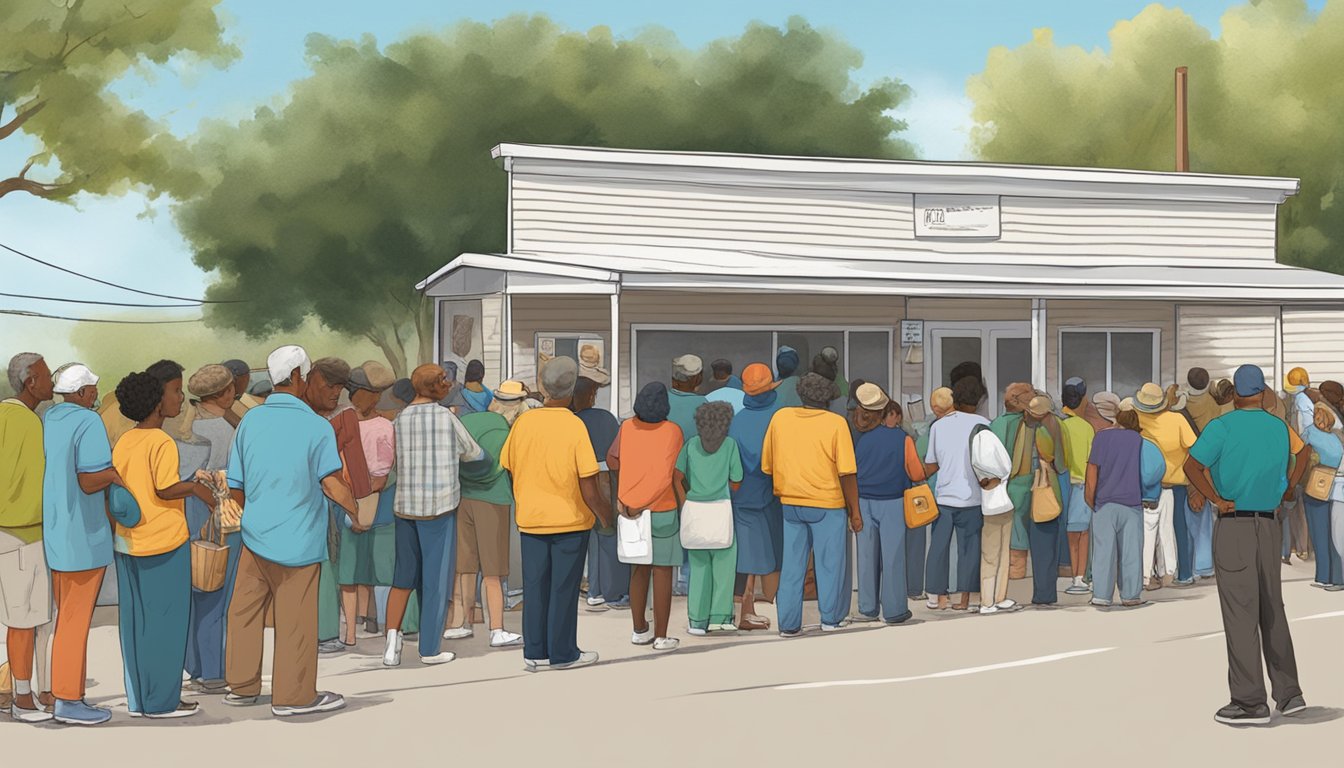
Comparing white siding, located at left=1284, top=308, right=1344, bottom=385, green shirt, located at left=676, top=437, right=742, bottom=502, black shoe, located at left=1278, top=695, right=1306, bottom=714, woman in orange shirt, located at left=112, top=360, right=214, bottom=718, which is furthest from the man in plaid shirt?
white siding, located at left=1284, top=308, right=1344, bottom=385

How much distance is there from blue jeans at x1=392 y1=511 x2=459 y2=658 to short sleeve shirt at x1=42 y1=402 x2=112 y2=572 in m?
2.21

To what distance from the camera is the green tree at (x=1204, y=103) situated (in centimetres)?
4134

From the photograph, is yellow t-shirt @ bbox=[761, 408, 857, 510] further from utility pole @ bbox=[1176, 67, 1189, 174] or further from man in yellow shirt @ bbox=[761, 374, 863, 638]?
utility pole @ bbox=[1176, 67, 1189, 174]

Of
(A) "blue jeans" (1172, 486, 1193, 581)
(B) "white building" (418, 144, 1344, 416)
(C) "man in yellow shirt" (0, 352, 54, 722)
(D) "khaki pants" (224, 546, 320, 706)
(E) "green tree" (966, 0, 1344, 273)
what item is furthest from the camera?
(E) "green tree" (966, 0, 1344, 273)

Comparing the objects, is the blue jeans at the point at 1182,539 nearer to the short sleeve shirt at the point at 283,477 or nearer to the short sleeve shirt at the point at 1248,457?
the short sleeve shirt at the point at 1248,457

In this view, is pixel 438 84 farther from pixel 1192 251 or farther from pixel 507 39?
pixel 1192 251

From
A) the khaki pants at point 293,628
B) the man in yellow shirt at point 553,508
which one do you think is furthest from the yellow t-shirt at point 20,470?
the man in yellow shirt at point 553,508

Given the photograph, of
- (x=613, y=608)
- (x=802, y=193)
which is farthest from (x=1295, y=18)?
(x=613, y=608)

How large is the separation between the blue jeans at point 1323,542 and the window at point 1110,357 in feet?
27.6

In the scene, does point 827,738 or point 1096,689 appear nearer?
point 827,738

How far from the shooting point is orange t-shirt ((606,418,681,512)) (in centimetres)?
1033

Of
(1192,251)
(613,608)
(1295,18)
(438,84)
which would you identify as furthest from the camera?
(1295,18)

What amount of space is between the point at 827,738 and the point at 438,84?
33193 millimetres

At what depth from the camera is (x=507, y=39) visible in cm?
4041
